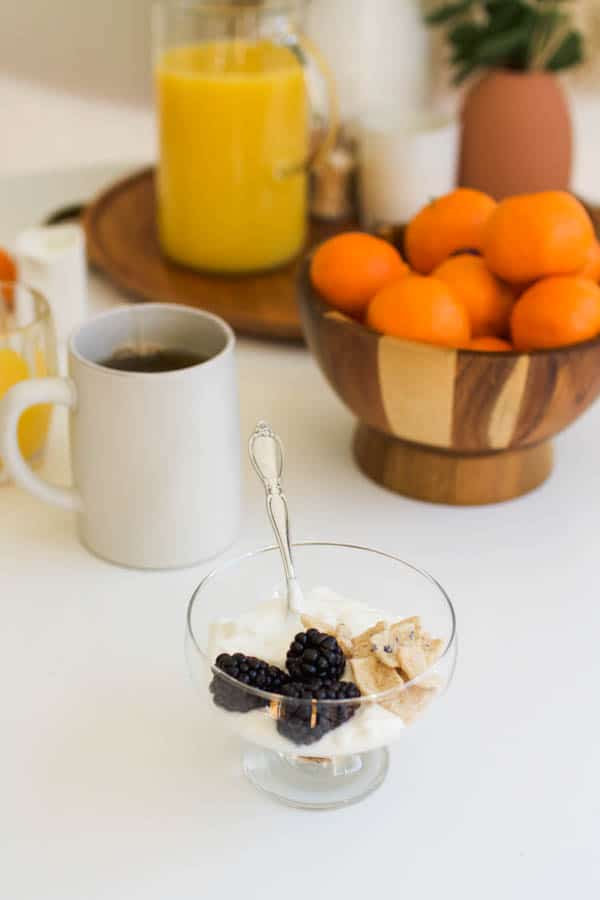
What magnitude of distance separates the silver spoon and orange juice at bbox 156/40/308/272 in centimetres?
Result: 53

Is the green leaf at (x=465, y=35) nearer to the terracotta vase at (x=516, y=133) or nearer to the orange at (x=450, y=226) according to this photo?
the terracotta vase at (x=516, y=133)

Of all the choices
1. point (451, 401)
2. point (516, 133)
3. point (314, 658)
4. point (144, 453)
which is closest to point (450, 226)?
point (451, 401)

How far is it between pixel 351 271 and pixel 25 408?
241 millimetres

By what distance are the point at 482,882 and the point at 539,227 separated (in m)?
0.42

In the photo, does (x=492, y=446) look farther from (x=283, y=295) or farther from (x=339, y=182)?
(x=339, y=182)

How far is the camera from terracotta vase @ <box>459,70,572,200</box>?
126cm

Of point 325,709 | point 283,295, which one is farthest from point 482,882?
point 283,295

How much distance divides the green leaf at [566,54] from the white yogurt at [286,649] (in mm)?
949

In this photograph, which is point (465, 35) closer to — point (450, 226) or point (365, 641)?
point (450, 226)

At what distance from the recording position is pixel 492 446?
0.74 meters

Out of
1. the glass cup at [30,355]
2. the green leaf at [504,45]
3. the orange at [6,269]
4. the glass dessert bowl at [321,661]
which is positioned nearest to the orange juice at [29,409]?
the glass cup at [30,355]

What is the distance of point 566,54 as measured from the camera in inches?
51.9

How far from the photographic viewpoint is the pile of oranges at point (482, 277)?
722 millimetres

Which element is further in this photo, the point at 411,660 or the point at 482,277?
the point at 482,277
